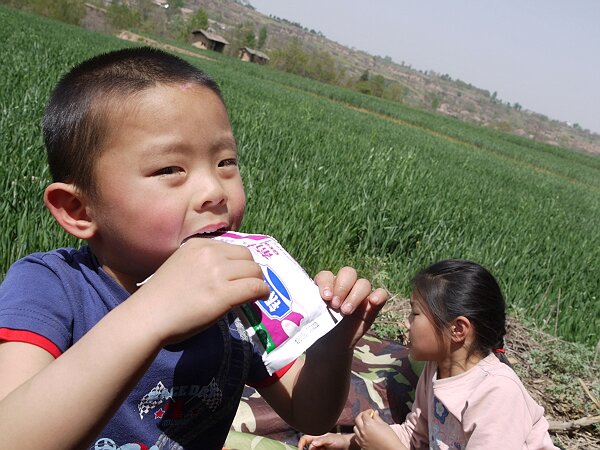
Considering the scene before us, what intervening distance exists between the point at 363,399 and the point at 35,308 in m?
1.72

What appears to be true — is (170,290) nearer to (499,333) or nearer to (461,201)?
(499,333)

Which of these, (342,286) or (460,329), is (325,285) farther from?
(460,329)

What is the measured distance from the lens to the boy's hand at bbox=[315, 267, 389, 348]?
3.17 feet

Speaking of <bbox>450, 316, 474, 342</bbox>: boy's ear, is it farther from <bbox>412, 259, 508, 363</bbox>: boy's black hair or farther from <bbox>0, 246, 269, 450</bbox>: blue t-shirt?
<bbox>0, 246, 269, 450</bbox>: blue t-shirt

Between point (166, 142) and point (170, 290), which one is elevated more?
point (166, 142)

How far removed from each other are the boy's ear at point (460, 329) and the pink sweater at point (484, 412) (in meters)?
0.11

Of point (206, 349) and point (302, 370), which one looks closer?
point (206, 349)

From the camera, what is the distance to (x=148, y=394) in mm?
961

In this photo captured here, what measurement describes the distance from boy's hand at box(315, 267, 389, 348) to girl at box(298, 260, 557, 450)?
2.53ft

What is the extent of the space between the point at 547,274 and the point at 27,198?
140 inches

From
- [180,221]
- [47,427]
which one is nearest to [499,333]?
[180,221]

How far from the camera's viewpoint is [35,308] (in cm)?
83

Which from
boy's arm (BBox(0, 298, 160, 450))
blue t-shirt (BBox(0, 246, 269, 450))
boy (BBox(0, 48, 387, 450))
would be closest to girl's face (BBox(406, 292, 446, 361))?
boy (BBox(0, 48, 387, 450))

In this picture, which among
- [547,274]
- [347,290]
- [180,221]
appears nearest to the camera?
[180,221]
